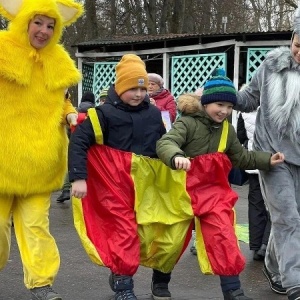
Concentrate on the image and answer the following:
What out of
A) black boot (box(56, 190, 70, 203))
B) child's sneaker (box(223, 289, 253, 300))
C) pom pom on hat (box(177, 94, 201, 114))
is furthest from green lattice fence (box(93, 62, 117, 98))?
child's sneaker (box(223, 289, 253, 300))

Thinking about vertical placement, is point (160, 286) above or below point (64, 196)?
above

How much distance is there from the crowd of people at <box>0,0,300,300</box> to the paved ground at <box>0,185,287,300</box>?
408 mm

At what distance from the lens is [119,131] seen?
4367mm

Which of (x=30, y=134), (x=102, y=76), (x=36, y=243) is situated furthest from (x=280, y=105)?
(x=102, y=76)

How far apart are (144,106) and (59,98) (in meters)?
0.58

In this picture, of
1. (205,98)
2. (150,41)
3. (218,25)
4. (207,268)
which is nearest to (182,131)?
(205,98)

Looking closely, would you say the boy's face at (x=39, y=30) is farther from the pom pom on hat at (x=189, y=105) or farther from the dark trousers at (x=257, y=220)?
the dark trousers at (x=257, y=220)

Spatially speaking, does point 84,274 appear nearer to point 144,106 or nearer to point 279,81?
point 144,106

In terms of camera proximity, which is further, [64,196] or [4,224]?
[64,196]

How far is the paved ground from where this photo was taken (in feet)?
15.8

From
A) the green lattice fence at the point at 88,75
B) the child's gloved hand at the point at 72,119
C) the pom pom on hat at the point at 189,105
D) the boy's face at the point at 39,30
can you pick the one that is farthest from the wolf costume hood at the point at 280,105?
the green lattice fence at the point at 88,75

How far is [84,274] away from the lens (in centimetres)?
540

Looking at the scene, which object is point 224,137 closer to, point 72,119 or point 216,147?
point 216,147

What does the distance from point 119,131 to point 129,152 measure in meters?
0.15
